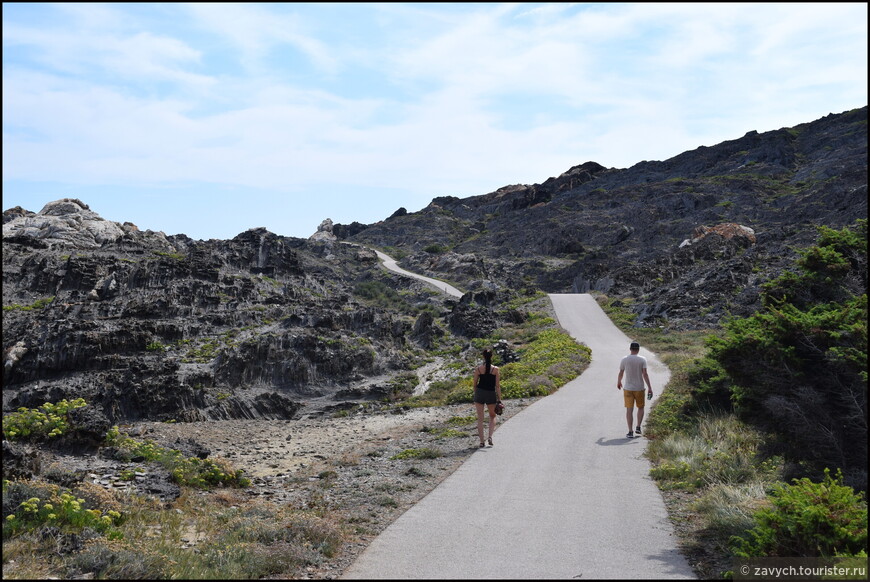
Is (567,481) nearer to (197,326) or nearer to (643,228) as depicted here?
(197,326)

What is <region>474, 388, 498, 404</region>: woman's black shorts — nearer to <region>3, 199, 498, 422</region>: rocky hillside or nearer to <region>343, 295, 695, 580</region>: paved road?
<region>343, 295, 695, 580</region>: paved road

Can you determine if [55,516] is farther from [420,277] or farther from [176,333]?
[420,277]

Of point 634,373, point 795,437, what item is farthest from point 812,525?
point 634,373

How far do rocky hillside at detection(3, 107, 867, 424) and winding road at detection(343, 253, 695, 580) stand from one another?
24.8 ft

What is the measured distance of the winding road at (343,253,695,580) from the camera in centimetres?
552

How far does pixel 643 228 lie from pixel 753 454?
8228 cm

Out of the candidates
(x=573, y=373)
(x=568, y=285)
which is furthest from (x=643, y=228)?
(x=573, y=373)

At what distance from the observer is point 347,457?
11.8 meters

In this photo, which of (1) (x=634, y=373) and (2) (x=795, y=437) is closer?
(2) (x=795, y=437)

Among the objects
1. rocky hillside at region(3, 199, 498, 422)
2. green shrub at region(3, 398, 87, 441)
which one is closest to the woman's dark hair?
green shrub at region(3, 398, 87, 441)

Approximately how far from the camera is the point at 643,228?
278 feet

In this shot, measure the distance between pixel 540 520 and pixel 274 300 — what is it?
94.2ft

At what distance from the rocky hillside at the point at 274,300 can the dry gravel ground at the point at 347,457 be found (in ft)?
10.4

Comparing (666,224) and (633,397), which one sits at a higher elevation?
(666,224)
